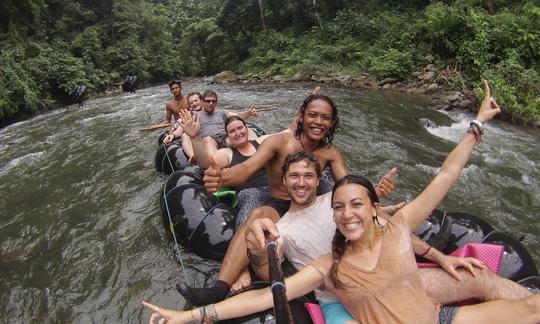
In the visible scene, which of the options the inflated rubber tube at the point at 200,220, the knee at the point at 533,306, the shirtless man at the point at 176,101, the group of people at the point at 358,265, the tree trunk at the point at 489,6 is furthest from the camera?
the tree trunk at the point at 489,6

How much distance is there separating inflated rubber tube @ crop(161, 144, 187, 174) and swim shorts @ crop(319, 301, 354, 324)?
3.78 metres

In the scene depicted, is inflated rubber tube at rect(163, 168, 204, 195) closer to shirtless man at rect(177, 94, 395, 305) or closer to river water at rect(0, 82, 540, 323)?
river water at rect(0, 82, 540, 323)

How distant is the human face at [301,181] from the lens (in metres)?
2.75

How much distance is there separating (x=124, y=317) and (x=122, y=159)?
481cm

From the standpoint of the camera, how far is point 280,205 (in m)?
3.56

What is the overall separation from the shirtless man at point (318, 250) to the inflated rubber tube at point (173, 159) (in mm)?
3278

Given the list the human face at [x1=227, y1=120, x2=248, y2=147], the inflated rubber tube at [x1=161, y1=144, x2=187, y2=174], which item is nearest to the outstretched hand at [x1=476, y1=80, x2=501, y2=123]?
the human face at [x1=227, y1=120, x2=248, y2=147]

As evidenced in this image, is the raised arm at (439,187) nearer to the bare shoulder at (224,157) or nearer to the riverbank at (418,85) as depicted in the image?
the bare shoulder at (224,157)

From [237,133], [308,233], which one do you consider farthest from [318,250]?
[237,133]

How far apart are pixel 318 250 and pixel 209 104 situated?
13.5 ft

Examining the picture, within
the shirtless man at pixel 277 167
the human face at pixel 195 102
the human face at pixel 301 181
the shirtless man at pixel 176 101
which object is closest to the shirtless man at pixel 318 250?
the human face at pixel 301 181

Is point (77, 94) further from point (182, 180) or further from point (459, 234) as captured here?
point (459, 234)

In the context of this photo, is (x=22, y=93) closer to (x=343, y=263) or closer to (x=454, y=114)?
(x=454, y=114)

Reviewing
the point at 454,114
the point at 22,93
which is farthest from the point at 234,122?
the point at 22,93
